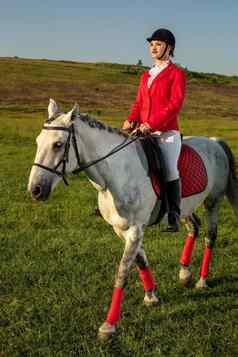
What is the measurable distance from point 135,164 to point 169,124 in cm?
92

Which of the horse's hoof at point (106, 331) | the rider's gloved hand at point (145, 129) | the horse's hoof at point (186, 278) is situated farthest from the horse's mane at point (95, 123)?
the horse's hoof at point (186, 278)

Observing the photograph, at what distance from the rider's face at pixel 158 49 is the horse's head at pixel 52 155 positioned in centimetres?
184

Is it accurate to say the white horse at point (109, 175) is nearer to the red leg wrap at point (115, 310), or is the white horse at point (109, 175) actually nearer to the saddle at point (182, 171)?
the red leg wrap at point (115, 310)

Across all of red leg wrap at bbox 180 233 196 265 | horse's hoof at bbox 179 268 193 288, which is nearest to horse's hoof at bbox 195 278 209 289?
horse's hoof at bbox 179 268 193 288

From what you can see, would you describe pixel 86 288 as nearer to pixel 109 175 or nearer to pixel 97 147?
pixel 109 175

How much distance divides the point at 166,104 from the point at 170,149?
66 cm

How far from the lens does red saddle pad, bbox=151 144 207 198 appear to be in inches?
291

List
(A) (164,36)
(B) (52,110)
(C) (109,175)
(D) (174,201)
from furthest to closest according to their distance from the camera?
(D) (174,201) < (A) (164,36) < (C) (109,175) < (B) (52,110)

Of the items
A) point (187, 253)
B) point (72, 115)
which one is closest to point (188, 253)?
point (187, 253)

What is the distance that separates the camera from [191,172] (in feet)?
24.5

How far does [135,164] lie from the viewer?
6.49 meters

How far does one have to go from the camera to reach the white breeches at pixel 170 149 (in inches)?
268

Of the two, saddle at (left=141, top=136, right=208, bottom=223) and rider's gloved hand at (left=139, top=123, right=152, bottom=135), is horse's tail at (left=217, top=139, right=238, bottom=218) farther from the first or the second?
rider's gloved hand at (left=139, top=123, right=152, bottom=135)

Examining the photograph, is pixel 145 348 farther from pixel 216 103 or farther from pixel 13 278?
pixel 216 103
